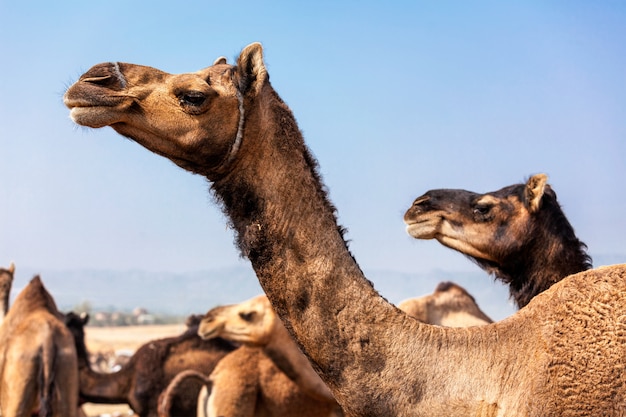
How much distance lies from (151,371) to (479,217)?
6242 millimetres

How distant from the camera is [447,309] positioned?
10023mm

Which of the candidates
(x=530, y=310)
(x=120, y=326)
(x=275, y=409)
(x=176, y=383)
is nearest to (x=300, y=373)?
(x=275, y=409)

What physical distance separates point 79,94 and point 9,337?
781 cm

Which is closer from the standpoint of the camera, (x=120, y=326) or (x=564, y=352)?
(x=564, y=352)

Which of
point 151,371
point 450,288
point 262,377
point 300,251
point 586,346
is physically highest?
point 450,288

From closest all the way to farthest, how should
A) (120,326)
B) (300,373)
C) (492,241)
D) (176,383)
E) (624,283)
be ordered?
1. (624,283)
2. (492,241)
3. (300,373)
4. (176,383)
5. (120,326)

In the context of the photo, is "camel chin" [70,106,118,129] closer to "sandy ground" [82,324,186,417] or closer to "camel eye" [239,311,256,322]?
"camel eye" [239,311,256,322]

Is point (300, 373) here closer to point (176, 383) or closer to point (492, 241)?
point (176, 383)

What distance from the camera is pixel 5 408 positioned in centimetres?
1018

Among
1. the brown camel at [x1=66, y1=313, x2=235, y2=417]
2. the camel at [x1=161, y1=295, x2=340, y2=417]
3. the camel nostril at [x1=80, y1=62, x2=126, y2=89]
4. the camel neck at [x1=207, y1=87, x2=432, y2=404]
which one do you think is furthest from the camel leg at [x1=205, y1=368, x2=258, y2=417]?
the camel nostril at [x1=80, y1=62, x2=126, y2=89]

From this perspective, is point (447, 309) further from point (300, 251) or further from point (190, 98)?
point (190, 98)

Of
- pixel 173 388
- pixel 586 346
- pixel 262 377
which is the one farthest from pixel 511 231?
pixel 173 388

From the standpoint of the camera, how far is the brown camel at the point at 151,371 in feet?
37.7

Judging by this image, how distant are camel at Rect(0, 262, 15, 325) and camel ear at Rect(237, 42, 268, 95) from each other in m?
9.67
